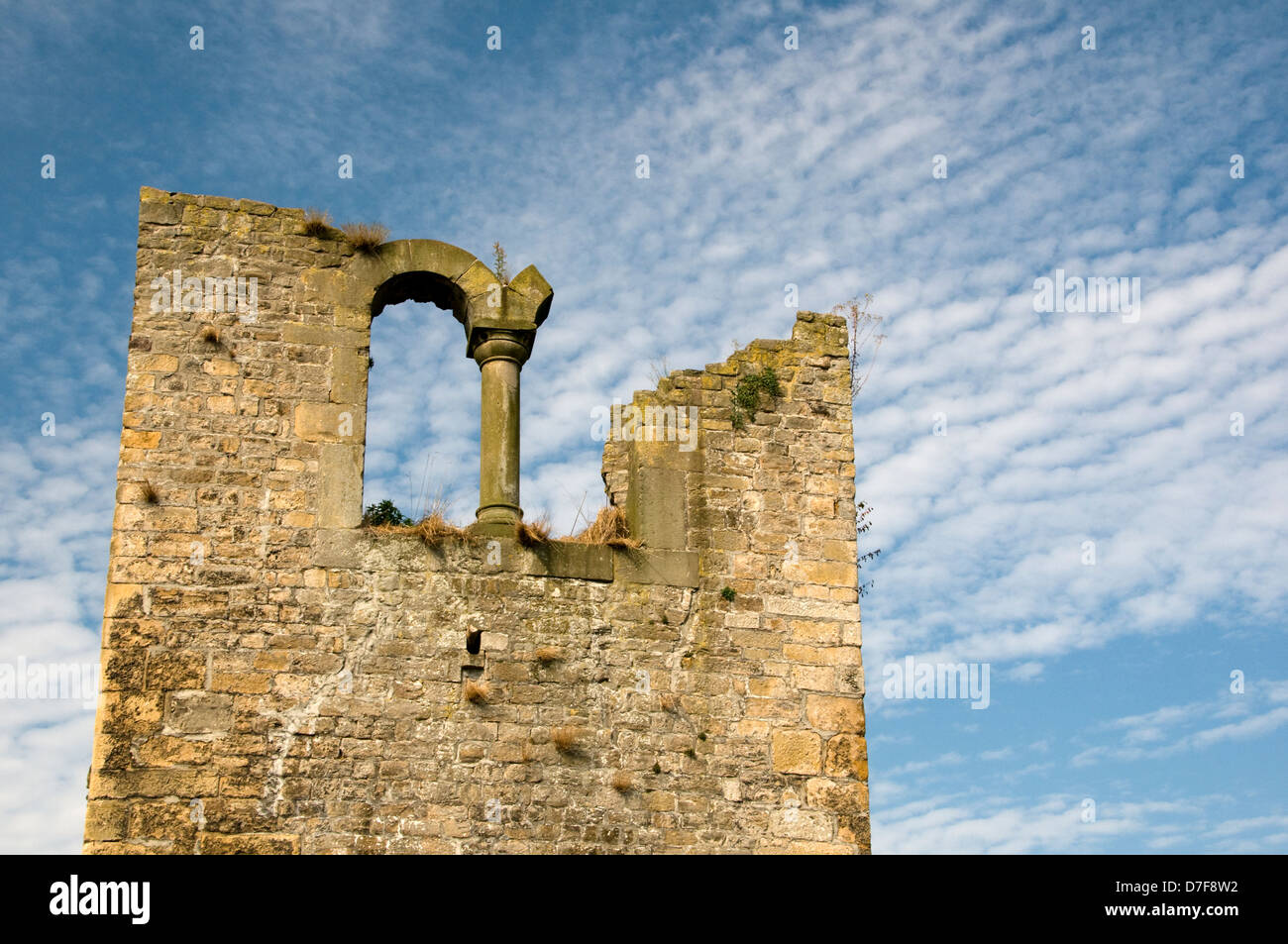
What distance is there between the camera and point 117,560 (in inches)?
380

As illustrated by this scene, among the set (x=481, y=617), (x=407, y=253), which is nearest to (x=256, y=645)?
(x=481, y=617)

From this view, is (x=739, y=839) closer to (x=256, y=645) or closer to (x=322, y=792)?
(x=322, y=792)

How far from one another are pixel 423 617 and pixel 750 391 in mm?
3231

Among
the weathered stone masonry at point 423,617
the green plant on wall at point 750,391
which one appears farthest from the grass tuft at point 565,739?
the green plant on wall at point 750,391

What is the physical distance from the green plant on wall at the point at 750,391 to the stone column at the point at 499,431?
1716mm

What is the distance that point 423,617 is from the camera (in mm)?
9977

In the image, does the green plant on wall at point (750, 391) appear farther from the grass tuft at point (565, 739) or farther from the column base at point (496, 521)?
the grass tuft at point (565, 739)

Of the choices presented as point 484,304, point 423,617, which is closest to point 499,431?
point 484,304

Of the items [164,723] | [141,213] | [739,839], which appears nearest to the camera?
[164,723]

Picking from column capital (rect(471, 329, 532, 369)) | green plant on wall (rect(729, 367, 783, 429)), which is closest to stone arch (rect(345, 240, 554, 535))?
column capital (rect(471, 329, 532, 369))

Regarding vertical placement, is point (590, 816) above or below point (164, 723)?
below

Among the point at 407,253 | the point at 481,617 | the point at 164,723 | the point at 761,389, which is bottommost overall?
the point at 164,723

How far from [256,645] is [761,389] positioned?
14.5 feet

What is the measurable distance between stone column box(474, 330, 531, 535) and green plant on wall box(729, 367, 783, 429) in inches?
67.6
